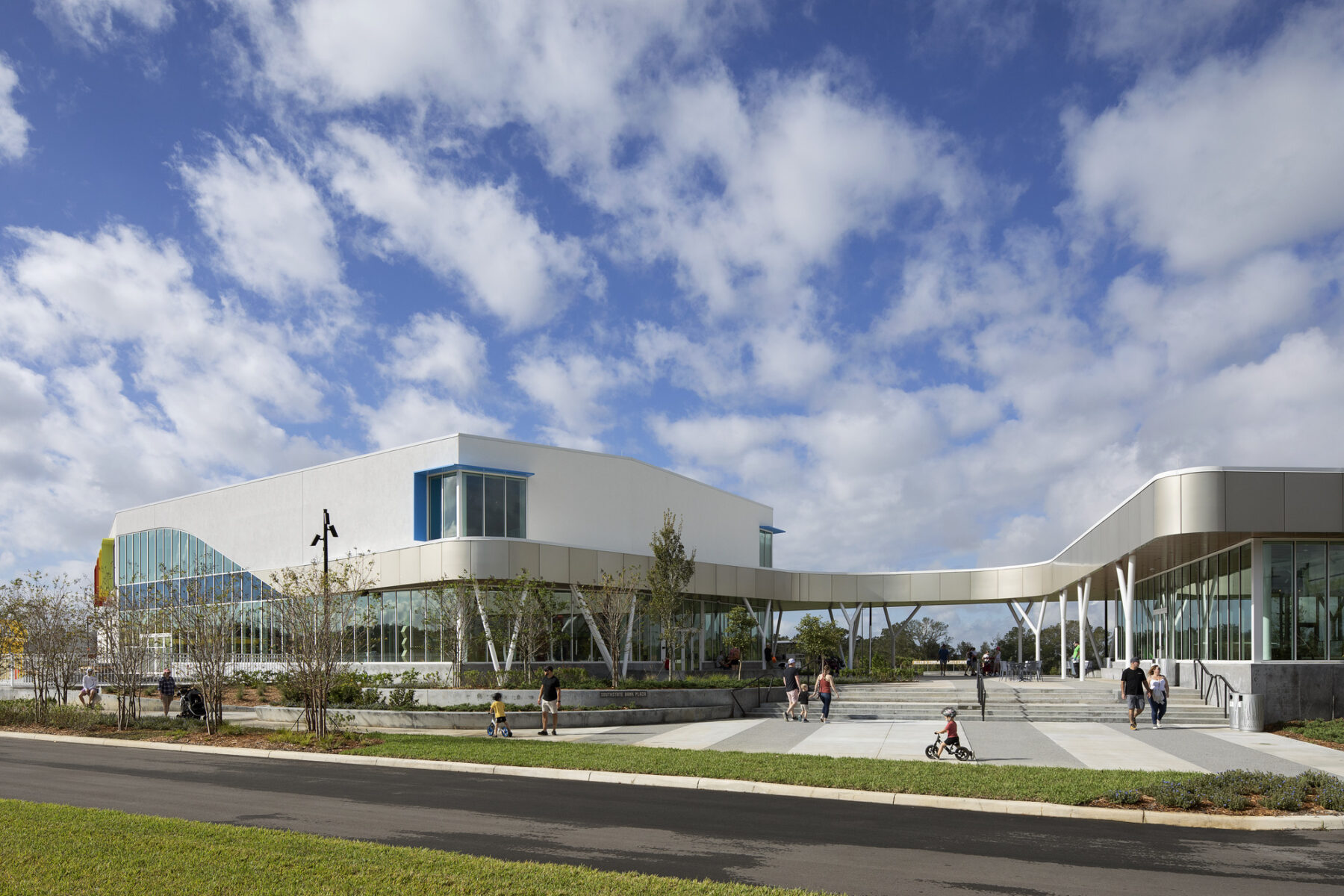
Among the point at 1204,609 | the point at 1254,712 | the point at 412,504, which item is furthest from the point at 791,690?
the point at 412,504

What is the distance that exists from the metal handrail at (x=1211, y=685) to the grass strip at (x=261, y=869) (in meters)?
21.2

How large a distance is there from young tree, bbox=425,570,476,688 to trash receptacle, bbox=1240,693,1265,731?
74.7 feet

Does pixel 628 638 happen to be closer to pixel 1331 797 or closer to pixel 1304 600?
pixel 1304 600

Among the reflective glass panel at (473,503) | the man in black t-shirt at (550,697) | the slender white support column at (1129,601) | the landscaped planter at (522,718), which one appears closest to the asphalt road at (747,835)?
the man in black t-shirt at (550,697)

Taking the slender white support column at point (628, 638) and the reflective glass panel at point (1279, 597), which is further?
the slender white support column at point (628, 638)

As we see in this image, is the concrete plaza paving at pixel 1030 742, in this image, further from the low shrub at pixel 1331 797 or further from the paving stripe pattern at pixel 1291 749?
the low shrub at pixel 1331 797

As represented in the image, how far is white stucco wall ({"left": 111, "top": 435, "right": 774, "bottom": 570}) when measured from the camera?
133 feet

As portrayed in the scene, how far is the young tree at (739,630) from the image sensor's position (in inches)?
1853

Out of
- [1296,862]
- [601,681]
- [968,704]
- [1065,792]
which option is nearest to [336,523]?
[601,681]

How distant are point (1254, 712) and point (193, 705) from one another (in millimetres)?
27355

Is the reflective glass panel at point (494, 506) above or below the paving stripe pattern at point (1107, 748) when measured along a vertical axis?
above

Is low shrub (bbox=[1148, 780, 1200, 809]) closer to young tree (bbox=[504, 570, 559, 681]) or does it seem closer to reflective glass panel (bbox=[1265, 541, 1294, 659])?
reflective glass panel (bbox=[1265, 541, 1294, 659])

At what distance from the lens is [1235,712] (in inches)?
927

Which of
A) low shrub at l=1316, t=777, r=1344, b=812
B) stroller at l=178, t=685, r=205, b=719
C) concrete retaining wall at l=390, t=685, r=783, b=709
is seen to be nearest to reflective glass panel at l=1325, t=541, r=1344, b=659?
low shrub at l=1316, t=777, r=1344, b=812
